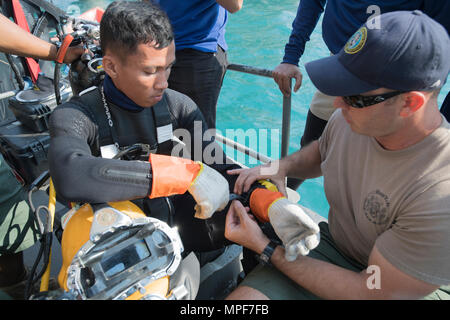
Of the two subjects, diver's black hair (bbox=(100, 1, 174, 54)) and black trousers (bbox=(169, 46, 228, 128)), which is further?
black trousers (bbox=(169, 46, 228, 128))

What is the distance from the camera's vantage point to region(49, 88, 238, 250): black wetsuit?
4.01ft

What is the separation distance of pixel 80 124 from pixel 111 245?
0.69m

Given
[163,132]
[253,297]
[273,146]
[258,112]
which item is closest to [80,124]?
[163,132]

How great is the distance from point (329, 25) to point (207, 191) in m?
1.54

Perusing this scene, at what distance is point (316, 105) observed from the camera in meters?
2.31

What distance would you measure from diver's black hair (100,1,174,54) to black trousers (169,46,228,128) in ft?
2.65

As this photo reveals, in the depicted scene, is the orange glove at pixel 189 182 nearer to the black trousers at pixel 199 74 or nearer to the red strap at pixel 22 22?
the black trousers at pixel 199 74

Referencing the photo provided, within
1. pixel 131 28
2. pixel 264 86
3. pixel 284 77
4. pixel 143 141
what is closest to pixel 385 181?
pixel 284 77

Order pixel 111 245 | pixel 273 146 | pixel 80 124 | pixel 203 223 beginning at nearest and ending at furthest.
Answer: pixel 111 245
pixel 80 124
pixel 203 223
pixel 273 146

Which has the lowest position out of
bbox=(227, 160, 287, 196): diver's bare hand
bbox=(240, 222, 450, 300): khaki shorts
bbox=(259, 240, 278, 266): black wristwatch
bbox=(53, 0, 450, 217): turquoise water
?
bbox=(53, 0, 450, 217): turquoise water

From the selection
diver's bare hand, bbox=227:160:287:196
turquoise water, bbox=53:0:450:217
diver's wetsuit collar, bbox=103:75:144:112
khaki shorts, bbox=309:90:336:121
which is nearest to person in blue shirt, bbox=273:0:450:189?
khaki shorts, bbox=309:90:336:121

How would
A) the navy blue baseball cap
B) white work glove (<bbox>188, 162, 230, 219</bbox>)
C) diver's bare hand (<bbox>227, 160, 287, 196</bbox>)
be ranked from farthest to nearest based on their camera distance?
diver's bare hand (<bbox>227, 160, 287, 196</bbox>) < white work glove (<bbox>188, 162, 230, 219</bbox>) < the navy blue baseball cap

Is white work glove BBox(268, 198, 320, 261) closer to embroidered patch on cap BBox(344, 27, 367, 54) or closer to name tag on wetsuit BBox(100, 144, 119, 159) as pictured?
embroidered patch on cap BBox(344, 27, 367, 54)
